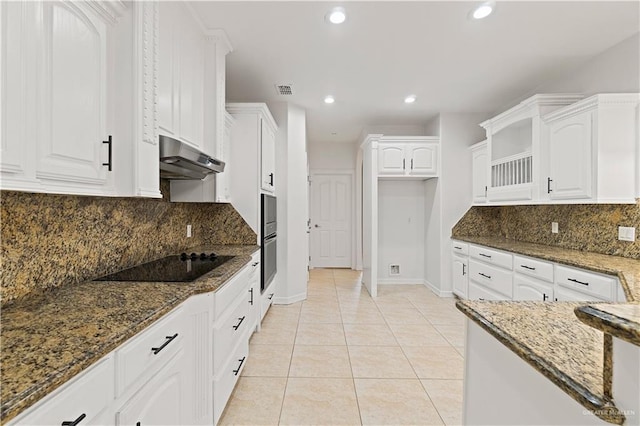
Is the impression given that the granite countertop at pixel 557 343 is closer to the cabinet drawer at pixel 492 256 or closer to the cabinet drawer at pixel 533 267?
the cabinet drawer at pixel 533 267

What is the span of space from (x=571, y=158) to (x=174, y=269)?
3.34 metres

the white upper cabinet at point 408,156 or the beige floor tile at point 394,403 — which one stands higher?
the white upper cabinet at point 408,156

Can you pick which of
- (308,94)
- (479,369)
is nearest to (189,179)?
(308,94)

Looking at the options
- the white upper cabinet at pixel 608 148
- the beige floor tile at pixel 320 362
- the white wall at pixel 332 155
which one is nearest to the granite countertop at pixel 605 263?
the white upper cabinet at pixel 608 148

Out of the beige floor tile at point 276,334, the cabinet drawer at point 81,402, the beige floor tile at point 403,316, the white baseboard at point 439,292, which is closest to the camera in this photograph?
the cabinet drawer at point 81,402

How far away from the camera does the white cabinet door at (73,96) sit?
108cm

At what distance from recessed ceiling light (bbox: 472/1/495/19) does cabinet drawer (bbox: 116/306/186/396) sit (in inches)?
105

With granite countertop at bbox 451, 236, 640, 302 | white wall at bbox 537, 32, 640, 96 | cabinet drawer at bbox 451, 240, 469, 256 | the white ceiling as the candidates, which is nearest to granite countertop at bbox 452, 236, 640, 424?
granite countertop at bbox 451, 236, 640, 302

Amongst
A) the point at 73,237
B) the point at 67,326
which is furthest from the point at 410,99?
the point at 67,326

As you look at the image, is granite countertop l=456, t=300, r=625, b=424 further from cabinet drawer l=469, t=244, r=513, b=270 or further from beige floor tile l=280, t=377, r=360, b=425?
cabinet drawer l=469, t=244, r=513, b=270

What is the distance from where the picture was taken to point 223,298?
5.91 ft

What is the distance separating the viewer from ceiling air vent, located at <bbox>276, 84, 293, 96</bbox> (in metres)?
3.65

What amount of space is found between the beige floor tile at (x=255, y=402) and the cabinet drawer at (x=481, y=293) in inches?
97.6

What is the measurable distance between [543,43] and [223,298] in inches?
129
